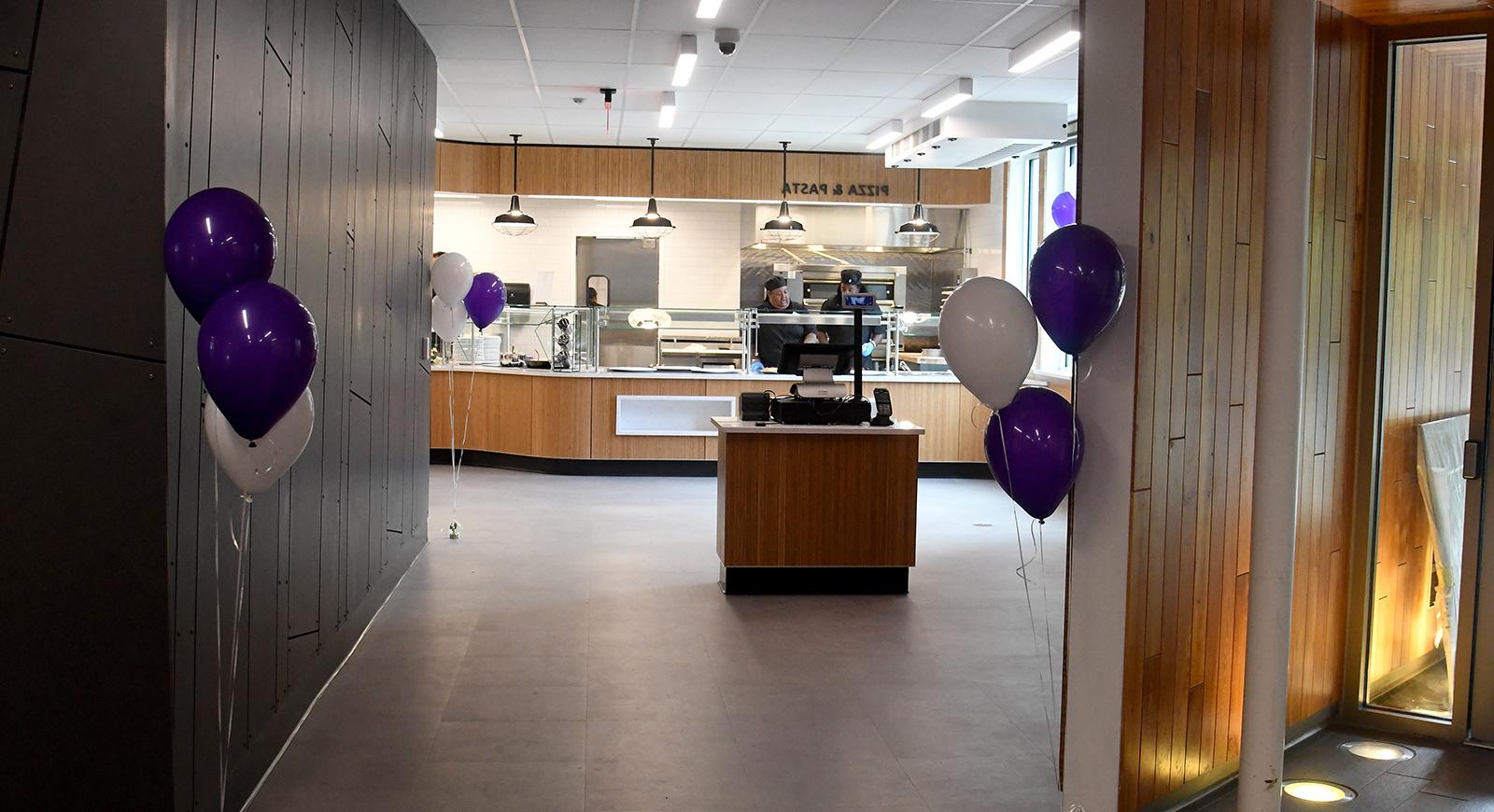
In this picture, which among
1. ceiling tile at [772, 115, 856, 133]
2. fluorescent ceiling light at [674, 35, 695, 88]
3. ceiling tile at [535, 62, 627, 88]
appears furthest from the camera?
ceiling tile at [772, 115, 856, 133]

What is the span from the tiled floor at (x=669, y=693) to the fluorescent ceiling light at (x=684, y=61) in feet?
10.7

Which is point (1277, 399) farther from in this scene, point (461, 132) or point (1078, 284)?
point (461, 132)

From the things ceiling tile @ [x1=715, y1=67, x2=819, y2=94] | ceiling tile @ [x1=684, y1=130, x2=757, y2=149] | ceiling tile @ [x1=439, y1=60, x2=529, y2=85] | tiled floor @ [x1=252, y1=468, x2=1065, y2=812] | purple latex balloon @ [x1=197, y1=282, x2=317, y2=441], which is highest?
ceiling tile @ [x1=684, y1=130, x2=757, y2=149]

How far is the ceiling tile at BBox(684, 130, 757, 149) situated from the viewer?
456 inches

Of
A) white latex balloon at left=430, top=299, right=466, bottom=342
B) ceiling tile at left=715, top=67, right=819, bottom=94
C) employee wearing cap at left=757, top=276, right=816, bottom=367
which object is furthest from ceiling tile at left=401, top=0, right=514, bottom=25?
employee wearing cap at left=757, top=276, right=816, bottom=367

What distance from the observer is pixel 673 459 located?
1112 cm

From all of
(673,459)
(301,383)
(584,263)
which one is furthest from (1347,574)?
(584,263)

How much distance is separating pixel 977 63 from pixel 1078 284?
556 cm

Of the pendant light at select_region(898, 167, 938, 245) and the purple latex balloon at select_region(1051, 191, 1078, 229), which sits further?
the pendant light at select_region(898, 167, 938, 245)

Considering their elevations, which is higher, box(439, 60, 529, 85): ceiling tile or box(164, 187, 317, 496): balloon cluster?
box(439, 60, 529, 85): ceiling tile

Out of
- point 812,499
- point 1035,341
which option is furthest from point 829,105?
point 1035,341

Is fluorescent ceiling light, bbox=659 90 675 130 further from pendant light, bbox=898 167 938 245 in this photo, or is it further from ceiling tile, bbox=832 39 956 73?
pendant light, bbox=898 167 938 245

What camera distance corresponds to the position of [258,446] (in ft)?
9.34

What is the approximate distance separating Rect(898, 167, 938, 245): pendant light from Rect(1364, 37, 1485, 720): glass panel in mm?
6686
